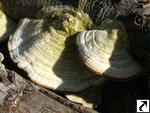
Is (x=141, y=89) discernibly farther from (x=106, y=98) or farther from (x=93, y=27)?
(x=93, y=27)

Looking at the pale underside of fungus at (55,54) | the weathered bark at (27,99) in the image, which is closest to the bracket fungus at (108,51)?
the pale underside of fungus at (55,54)

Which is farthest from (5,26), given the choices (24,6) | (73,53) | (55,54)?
(73,53)

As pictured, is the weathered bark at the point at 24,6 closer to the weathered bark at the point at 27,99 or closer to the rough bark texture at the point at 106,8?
the rough bark texture at the point at 106,8

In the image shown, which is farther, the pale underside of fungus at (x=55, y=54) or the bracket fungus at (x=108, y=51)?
the pale underside of fungus at (x=55, y=54)

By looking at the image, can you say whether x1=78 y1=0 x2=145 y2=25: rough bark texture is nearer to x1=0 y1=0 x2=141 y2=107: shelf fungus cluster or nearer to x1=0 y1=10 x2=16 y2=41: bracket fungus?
x1=0 y1=0 x2=141 y2=107: shelf fungus cluster

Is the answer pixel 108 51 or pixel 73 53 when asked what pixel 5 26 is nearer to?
pixel 73 53
